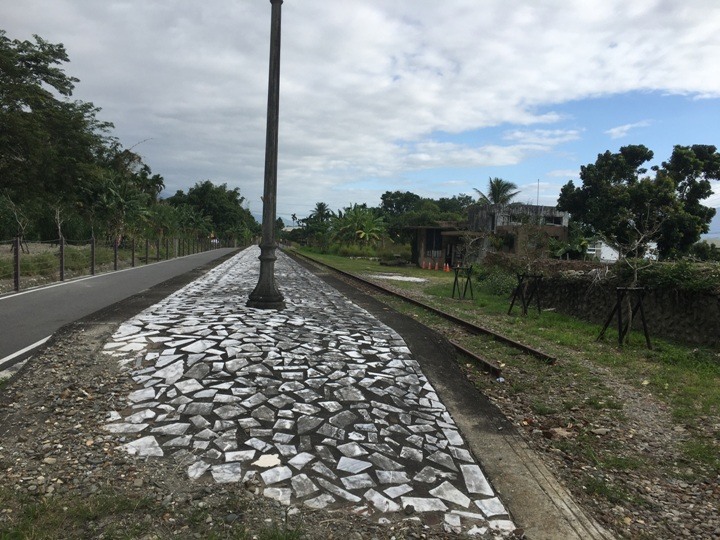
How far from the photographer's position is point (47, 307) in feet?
32.5

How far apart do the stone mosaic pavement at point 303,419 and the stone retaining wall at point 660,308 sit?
5.99 meters

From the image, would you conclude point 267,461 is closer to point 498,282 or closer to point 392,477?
point 392,477

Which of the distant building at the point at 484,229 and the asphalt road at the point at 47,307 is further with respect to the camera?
the distant building at the point at 484,229

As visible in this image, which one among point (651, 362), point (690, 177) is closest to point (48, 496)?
point (651, 362)

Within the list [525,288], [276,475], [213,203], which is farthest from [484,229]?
[213,203]

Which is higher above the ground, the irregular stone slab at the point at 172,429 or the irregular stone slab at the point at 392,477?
the irregular stone slab at the point at 172,429

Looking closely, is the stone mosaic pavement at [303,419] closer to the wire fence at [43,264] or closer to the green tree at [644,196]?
the wire fence at [43,264]

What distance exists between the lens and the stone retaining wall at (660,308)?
9.36 m

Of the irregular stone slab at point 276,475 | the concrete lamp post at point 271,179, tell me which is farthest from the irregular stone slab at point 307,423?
the concrete lamp post at point 271,179

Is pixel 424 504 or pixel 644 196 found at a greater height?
pixel 644 196

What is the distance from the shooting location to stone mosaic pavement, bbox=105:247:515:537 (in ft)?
11.8

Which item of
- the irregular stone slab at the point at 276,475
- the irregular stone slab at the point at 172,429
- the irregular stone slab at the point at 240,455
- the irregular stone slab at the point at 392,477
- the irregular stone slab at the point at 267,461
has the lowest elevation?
the irregular stone slab at the point at 392,477

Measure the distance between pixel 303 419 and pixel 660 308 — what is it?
9008 mm

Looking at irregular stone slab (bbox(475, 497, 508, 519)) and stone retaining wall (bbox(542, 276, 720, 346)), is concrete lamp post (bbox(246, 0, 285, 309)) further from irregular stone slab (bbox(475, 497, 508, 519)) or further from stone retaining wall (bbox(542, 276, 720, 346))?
stone retaining wall (bbox(542, 276, 720, 346))
